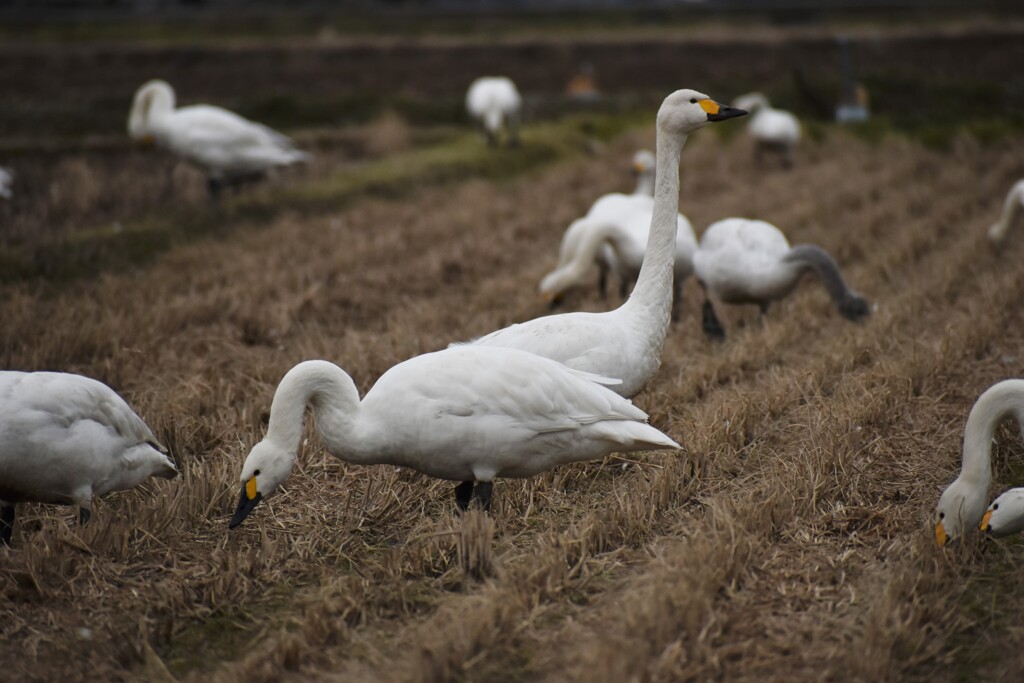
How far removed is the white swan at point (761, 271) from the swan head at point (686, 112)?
2472 mm

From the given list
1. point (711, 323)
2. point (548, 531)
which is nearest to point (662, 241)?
point (548, 531)

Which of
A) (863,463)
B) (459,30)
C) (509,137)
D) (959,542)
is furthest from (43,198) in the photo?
(459,30)

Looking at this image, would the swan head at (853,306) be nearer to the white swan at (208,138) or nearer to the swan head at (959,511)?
the swan head at (959,511)

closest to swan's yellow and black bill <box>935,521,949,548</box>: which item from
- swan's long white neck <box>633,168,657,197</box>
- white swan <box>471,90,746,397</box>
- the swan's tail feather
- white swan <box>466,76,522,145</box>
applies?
the swan's tail feather

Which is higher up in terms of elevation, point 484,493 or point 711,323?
point 484,493

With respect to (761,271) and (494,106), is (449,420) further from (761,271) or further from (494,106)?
(494,106)

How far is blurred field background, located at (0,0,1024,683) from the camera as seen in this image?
385 cm

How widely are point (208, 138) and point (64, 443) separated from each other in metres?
8.75

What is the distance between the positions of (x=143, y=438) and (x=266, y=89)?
779 inches

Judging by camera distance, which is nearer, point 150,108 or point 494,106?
point 150,108

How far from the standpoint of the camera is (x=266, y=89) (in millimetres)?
23609

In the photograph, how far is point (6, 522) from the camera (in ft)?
16.1

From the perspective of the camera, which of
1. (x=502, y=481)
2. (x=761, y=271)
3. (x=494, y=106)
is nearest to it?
(x=502, y=481)

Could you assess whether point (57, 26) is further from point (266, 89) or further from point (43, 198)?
point (43, 198)
